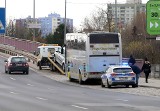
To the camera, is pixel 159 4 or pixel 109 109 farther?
pixel 159 4

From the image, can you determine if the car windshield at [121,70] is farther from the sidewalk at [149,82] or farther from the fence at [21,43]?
the fence at [21,43]

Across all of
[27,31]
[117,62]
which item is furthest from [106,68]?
[27,31]

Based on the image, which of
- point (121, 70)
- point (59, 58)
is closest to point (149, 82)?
point (121, 70)

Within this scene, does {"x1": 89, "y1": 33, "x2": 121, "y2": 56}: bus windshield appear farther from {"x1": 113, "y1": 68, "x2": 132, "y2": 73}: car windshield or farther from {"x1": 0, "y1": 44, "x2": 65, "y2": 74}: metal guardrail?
{"x1": 0, "y1": 44, "x2": 65, "y2": 74}: metal guardrail

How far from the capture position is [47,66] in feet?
188

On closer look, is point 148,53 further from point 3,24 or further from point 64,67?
point 3,24

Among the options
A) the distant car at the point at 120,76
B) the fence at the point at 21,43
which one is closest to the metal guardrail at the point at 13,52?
the fence at the point at 21,43

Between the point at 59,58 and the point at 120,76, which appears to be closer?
the point at 120,76

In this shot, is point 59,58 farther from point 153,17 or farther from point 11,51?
point 11,51

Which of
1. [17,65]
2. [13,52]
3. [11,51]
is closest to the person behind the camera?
[17,65]

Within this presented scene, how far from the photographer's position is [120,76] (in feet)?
109

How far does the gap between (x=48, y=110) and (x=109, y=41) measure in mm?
19612

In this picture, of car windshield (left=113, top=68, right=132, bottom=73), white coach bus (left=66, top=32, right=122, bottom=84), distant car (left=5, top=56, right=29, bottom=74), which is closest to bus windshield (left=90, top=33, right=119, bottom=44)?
white coach bus (left=66, top=32, right=122, bottom=84)

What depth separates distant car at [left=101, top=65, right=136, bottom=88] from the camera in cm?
3306
